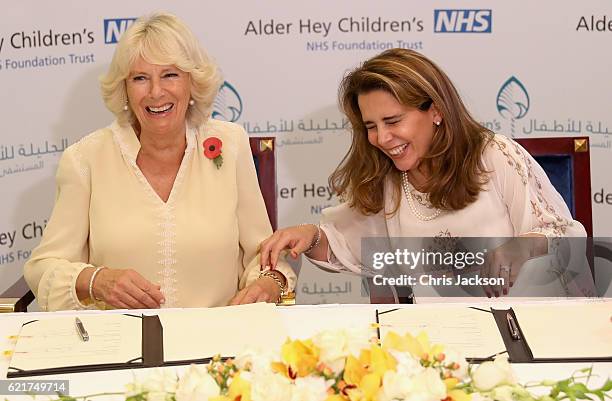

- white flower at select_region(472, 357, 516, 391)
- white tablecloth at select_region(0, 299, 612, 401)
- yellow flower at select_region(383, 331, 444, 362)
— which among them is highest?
yellow flower at select_region(383, 331, 444, 362)

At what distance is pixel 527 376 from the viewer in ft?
5.95

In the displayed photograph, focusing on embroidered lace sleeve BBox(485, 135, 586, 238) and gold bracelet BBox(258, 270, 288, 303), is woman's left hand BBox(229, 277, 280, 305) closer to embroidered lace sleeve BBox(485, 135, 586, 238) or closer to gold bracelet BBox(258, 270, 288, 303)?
gold bracelet BBox(258, 270, 288, 303)

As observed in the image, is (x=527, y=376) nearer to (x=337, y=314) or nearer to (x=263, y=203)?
(x=337, y=314)

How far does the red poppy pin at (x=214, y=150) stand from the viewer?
2.95m

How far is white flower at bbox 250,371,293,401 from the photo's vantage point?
3.55 feet

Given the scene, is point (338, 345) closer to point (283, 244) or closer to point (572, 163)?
point (283, 244)

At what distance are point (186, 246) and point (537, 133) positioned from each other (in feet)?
6.51

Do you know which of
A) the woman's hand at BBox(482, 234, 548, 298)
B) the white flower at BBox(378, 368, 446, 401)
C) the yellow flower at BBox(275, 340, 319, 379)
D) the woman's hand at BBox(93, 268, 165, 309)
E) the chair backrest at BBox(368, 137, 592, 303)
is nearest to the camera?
the white flower at BBox(378, 368, 446, 401)

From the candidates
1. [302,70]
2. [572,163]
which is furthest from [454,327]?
[302,70]

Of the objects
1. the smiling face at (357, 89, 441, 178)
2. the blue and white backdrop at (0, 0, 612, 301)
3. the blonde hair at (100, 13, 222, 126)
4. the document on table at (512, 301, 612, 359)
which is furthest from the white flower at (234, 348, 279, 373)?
the blue and white backdrop at (0, 0, 612, 301)

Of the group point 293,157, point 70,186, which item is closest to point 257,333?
point 70,186

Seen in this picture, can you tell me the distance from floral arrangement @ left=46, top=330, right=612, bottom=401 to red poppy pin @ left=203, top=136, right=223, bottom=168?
5.78 feet

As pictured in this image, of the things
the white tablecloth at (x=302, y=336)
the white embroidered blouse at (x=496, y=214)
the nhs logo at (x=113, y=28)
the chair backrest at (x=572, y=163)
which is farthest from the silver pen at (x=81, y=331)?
the nhs logo at (x=113, y=28)

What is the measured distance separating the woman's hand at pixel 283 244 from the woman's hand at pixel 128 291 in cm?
38
